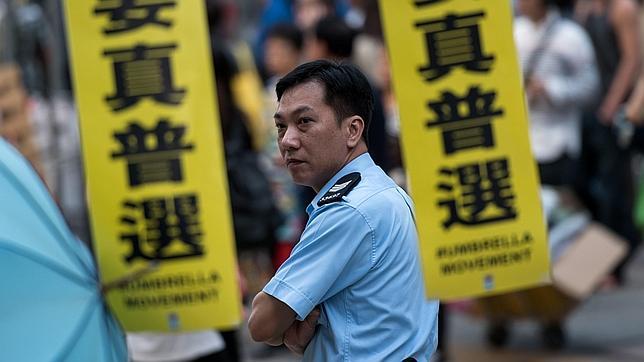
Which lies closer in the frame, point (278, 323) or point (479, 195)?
point (278, 323)

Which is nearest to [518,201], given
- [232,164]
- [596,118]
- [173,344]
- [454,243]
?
[454,243]

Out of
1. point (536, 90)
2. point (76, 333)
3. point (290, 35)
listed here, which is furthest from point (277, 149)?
point (76, 333)

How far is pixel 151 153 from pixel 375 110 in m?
1.45

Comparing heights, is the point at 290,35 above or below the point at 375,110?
above

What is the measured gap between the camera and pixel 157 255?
5.44 metres

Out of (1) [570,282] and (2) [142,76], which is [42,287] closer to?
(2) [142,76]

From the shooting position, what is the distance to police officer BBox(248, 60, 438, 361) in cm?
333

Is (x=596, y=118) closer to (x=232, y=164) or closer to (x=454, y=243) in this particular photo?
(x=232, y=164)

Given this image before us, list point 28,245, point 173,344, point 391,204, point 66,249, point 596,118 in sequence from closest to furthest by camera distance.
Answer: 1. point 391,204
2. point 28,245
3. point 66,249
4. point 173,344
5. point 596,118

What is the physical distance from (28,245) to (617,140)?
6.53 metres

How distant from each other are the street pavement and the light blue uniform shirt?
472cm

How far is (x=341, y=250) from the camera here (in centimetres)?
332

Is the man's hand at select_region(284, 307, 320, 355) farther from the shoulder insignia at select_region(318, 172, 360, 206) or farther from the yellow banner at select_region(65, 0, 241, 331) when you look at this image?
the yellow banner at select_region(65, 0, 241, 331)

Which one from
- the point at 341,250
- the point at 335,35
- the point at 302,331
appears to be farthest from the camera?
the point at 335,35
